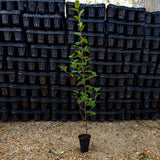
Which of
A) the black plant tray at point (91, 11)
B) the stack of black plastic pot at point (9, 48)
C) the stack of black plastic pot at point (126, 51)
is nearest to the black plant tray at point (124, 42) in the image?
the stack of black plastic pot at point (126, 51)

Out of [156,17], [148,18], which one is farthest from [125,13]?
[156,17]

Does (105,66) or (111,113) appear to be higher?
(105,66)

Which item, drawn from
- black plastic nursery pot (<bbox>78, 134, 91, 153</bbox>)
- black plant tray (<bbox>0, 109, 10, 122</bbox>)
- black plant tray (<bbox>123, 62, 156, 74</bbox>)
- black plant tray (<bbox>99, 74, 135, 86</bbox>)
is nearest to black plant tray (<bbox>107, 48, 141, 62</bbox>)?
black plant tray (<bbox>123, 62, 156, 74</bbox>)

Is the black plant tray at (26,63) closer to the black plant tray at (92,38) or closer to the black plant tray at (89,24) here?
the black plant tray at (92,38)

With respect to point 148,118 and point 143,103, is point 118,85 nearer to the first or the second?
point 143,103

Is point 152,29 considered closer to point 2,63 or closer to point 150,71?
point 150,71

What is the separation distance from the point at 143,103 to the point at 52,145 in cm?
250

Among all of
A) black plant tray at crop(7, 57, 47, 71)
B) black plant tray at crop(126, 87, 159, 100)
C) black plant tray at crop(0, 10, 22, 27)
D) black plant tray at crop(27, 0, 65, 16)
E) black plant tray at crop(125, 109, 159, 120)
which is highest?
black plant tray at crop(27, 0, 65, 16)

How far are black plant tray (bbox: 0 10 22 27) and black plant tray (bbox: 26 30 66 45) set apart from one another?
31 centimetres

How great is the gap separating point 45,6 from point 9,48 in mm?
1235

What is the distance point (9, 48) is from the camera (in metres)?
3.54

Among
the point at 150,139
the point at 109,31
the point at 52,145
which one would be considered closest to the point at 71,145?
the point at 52,145

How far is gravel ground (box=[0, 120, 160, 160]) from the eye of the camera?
2680 millimetres

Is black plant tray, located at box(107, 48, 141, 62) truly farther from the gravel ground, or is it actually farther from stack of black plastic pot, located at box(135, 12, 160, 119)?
the gravel ground
